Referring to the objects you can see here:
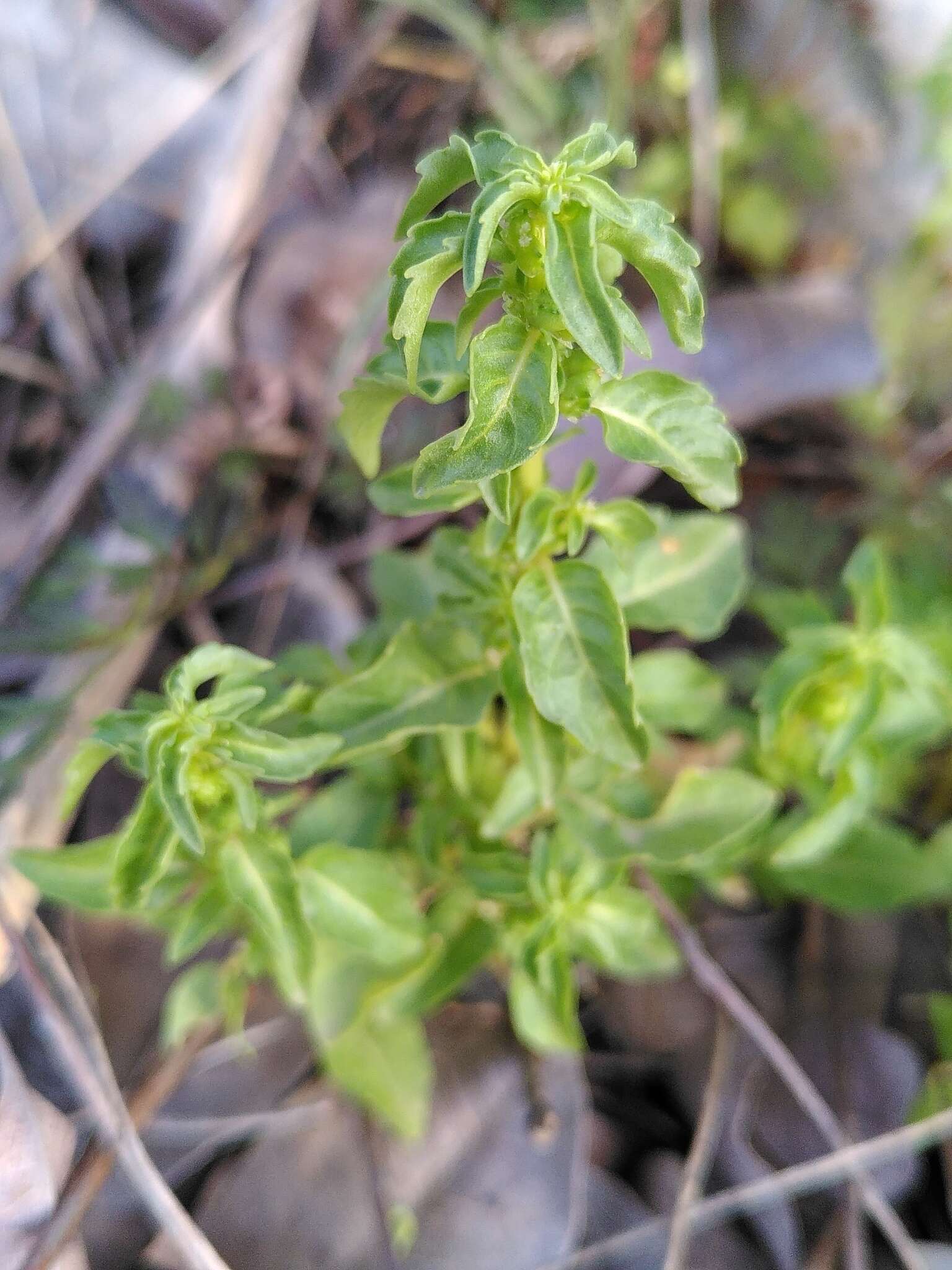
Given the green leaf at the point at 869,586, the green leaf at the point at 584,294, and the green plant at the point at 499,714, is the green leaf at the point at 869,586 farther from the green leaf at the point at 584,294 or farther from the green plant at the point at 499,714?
the green leaf at the point at 584,294

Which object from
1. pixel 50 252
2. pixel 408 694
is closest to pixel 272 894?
pixel 408 694

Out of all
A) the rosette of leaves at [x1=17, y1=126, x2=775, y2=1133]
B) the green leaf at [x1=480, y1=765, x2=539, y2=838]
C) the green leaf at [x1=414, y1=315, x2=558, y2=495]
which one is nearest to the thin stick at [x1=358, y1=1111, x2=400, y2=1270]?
the rosette of leaves at [x1=17, y1=126, x2=775, y2=1133]

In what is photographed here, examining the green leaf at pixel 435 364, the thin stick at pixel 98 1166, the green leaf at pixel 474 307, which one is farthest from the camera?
the thin stick at pixel 98 1166

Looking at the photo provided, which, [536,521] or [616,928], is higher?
[536,521]

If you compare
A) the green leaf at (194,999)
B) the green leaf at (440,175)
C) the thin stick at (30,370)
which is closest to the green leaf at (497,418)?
the green leaf at (440,175)

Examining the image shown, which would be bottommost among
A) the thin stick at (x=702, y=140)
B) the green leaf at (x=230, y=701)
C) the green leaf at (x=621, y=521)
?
the green leaf at (x=230, y=701)

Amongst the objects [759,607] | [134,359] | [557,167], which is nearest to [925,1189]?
[759,607]

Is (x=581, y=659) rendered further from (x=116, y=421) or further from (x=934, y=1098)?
(x=116, y=421)

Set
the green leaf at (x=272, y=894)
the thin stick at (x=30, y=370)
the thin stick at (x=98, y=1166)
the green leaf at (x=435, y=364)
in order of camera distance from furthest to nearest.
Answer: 1. the thin stick at (x=30, y=370)
2. the thin stick at (x=98, y=1166)
3. the green leaf at (x=272, y=894)
4. the green leaf at (x=435, y=364)
